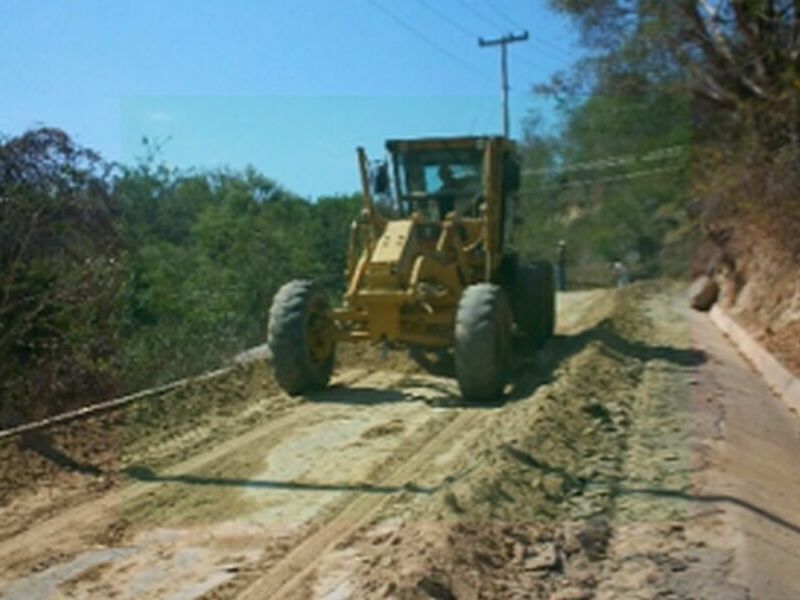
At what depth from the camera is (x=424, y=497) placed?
6316 mm

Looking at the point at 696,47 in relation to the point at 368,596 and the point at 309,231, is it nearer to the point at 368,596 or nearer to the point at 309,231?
the point at 309,231

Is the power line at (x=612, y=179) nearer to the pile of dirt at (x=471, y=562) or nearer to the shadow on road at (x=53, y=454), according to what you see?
the shadow on road at (x=53, y=454)

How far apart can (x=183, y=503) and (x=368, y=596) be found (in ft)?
7.88

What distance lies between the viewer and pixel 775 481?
747 centimetres

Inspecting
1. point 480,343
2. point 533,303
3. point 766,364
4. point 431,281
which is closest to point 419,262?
point 431,281

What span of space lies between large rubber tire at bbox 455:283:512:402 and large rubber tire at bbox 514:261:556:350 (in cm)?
316

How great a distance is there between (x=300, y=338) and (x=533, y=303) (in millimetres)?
3974

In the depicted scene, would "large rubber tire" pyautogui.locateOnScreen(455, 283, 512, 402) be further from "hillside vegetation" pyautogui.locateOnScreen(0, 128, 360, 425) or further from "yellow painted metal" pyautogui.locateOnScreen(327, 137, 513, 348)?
"hillside vegetation" pyautogui.locateOnScreen(0, 128, 360, 425)

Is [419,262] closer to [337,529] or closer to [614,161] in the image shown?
[337,529]

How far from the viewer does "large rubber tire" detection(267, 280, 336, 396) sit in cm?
1027

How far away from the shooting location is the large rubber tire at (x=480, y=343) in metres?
9.47

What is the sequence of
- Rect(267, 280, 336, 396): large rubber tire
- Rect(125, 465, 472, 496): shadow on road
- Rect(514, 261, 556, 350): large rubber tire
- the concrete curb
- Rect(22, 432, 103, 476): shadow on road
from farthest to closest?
Rect(514, 261, 556, 350): large rubber tire < the concrete curb < Rect(267, 280, 336, 396): large rubber tire < Rect(22, 432, 103, 476): shadow on road < Rect(125, 465, 472, 496): shadow on road

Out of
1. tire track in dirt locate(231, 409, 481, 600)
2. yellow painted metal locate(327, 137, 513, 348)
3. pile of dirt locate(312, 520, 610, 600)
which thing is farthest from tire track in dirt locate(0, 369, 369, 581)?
yellow painted metal locate(327, 137, 513, 348)

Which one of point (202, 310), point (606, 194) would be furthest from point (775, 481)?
point (606, 194)
